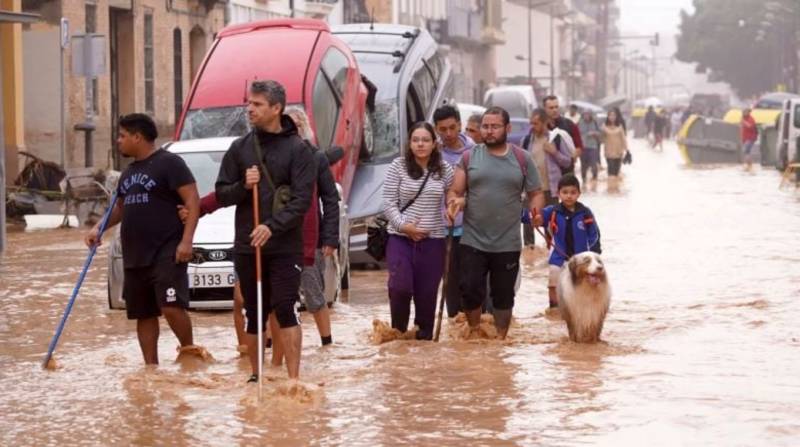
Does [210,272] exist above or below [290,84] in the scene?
below

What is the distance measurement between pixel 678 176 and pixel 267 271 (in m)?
35.6

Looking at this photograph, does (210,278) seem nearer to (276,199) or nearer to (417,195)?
(417,195)

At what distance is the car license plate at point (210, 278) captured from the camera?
15.1m

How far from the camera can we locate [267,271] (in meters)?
10.4

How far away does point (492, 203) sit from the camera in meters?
12.4

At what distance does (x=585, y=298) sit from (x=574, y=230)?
1.78 meters

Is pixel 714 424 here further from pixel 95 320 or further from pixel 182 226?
pixel 95 320

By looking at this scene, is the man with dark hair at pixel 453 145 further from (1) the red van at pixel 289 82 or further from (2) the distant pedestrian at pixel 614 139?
(2) the distant pedestrian at pixel 614 139

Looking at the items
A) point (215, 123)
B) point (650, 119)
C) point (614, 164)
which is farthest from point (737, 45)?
point (215, 123)

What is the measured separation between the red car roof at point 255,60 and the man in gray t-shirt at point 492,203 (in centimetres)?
760

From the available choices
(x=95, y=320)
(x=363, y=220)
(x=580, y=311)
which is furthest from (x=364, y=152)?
(x=580, y=311)

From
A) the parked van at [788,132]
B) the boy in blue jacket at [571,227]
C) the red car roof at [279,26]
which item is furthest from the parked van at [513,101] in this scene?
the boy in blue jacket at [571,227]

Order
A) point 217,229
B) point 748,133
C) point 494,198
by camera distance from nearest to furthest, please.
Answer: point 494,198 → point 217,229 → point 748,133

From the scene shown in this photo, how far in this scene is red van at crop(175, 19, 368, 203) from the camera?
1978 cm
